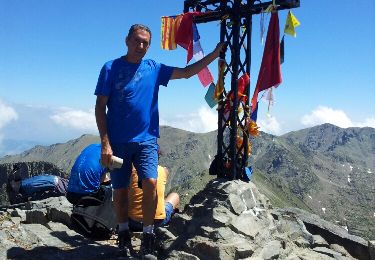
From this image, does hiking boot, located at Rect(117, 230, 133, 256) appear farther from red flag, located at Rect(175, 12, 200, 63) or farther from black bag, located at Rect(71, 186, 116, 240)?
red flag, located at Rect(175, 12, 200, 63)

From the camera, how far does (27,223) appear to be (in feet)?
36.9

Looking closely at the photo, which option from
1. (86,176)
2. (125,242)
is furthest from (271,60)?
(125,242)

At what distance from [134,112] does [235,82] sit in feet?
10.9

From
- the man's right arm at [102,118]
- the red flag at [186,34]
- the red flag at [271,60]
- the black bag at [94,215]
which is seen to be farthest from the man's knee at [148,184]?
the red flag at [186,34]

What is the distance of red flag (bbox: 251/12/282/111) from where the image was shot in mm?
9766

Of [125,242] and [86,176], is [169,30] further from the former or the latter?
[125,242]

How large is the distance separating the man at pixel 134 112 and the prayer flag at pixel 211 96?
9.83 ft

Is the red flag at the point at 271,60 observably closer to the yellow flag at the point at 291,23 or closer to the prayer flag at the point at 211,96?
the yellow flag at the point at 291,23

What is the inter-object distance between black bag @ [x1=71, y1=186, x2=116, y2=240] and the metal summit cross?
2833 mm

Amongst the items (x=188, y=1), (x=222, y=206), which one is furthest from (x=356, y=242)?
(x=188, y=1)

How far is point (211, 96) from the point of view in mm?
10258

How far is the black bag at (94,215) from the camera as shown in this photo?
9.44 meters

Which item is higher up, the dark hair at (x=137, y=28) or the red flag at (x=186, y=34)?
the red flag at (x=186, y=34)

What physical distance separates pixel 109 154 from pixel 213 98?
4148 mm
